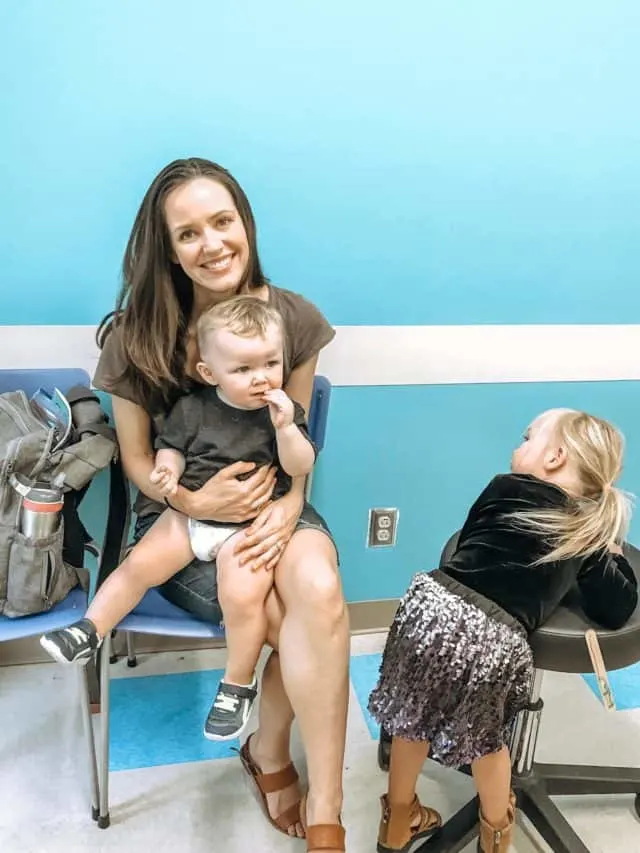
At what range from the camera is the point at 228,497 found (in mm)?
1553

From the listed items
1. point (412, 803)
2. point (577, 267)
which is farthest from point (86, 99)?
point (412, 803)

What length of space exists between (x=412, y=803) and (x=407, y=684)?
353 millimetres

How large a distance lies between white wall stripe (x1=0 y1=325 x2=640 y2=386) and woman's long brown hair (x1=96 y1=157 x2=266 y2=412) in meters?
0.25

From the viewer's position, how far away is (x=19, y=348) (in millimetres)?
1808

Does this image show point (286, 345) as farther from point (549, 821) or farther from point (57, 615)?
point (549, 821)

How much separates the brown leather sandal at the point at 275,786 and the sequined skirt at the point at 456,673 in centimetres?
40

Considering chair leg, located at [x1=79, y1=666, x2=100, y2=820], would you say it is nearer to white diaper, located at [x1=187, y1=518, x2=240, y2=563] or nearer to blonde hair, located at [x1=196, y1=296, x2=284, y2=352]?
white diaper, located at [x1=187, y1=518, x2=240, y2=563]

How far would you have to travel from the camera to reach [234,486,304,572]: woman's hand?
1523 millimetres

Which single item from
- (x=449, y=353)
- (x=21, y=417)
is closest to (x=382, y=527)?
(x=449, y=353)

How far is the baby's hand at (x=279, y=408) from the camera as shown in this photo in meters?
1.48

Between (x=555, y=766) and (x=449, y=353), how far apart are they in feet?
3.31

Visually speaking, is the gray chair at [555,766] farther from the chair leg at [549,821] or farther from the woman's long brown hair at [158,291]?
the woman's long brown hair at [158,291]

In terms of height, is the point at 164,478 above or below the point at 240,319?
below

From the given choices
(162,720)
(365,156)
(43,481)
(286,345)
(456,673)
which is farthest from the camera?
(162,720)
